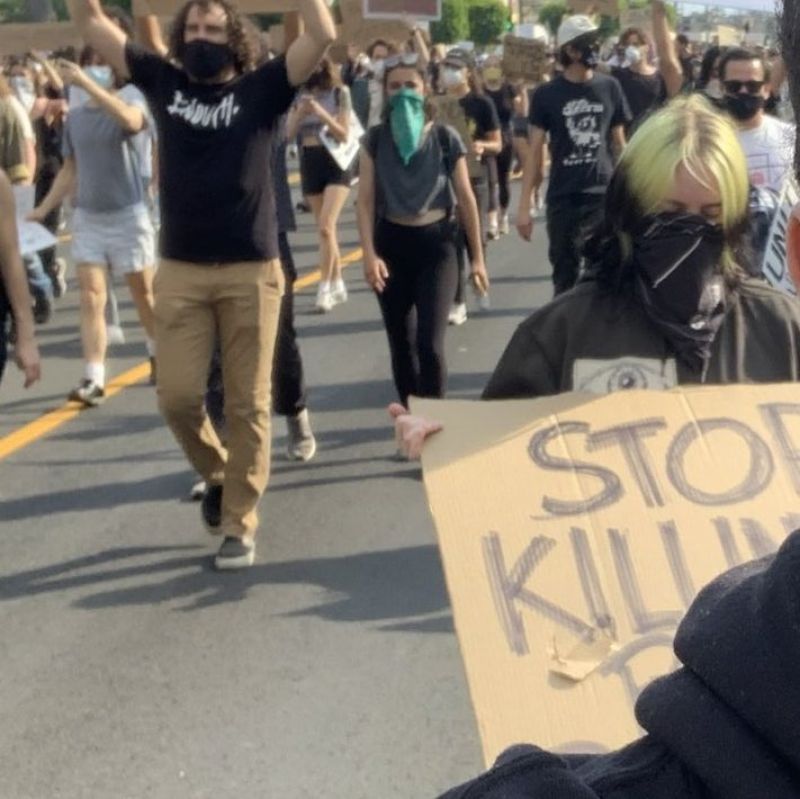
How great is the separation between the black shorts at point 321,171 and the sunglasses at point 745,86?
5421 millimetres

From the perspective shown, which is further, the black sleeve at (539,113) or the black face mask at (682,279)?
the black sleeve at (539,113)

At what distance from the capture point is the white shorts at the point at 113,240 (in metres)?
8.44

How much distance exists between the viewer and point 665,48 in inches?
316

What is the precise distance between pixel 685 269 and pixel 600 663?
126 cm

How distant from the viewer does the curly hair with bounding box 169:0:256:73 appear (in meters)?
5.52

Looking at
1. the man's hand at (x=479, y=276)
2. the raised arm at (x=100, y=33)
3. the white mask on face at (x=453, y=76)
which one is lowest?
the white mask on face at (x=453, y=76)

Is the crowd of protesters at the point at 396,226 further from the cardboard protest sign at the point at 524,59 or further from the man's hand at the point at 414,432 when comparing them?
the cardboard protest sign at the point at 524,59

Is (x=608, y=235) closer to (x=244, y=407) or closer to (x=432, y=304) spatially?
(x=244, y=407)

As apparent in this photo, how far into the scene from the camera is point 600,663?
76.3 inches

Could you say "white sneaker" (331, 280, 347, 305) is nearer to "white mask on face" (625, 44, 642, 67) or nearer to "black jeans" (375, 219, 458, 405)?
"white mask on face" (625, 44, 642, 67)

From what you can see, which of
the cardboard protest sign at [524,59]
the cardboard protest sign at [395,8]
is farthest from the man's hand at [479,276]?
the cardboard protest sign at [524,59]

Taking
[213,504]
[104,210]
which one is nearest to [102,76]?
[104,210]

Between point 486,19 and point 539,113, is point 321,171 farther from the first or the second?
point 486,19

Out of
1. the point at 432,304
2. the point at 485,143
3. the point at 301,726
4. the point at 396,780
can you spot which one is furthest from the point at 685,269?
the point at 485,143
